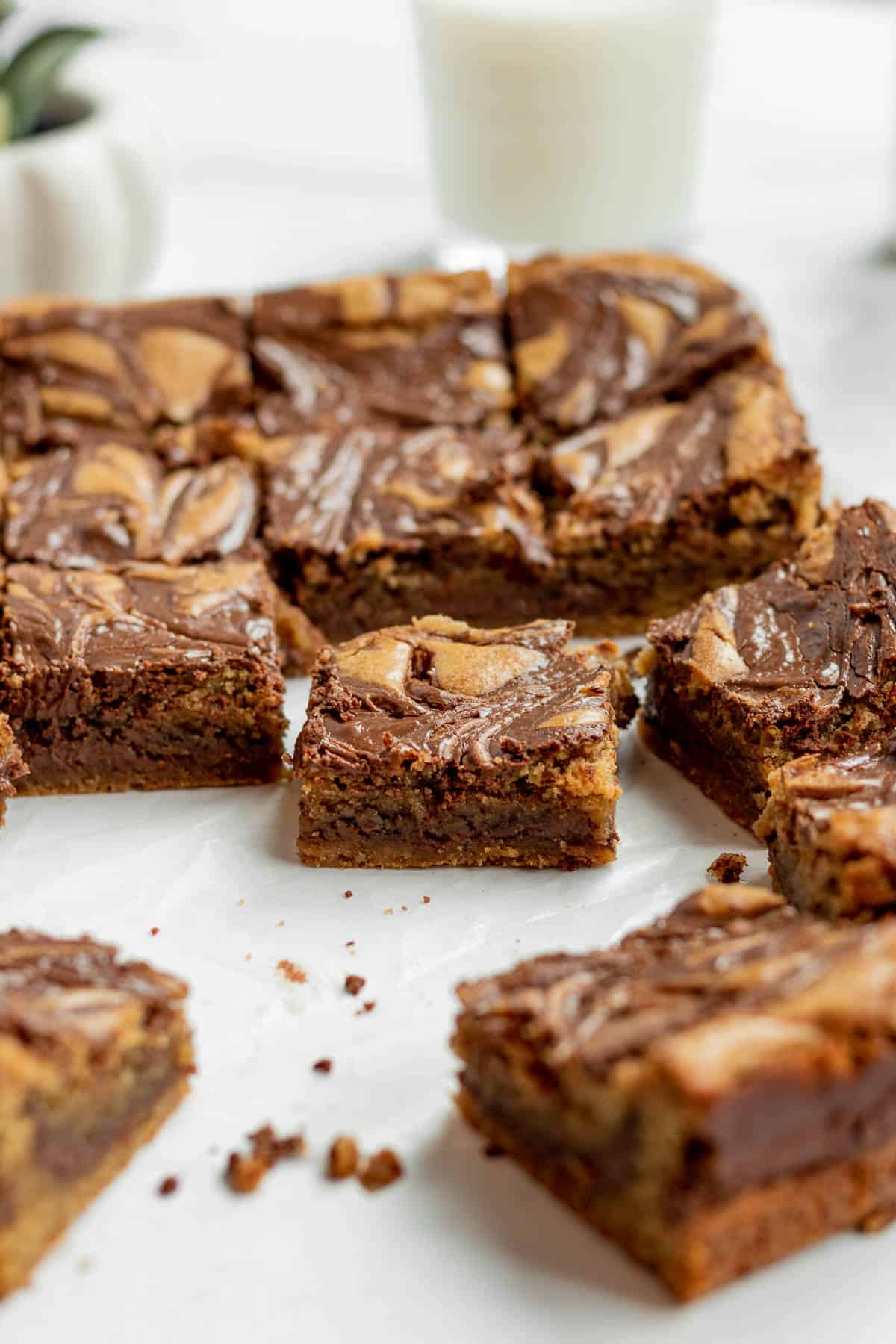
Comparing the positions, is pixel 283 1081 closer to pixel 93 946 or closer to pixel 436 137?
pixel 93 946

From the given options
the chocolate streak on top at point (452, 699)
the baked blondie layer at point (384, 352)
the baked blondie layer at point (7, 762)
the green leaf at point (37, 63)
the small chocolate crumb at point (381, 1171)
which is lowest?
the small chocolate crumb at point (381, 1171)

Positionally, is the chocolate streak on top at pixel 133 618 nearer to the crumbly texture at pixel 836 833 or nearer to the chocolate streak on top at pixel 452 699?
the chocolate streak on top at pixel 452 699

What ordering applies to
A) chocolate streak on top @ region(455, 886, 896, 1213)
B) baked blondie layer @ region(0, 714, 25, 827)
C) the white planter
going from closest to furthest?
chocolate streak on top @ region(455, 886, 896, 1213) < baked blondie layer @ region(0, 714, 25, 827) < the white planter

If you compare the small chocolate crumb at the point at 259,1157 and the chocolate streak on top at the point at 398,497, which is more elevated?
the chocolate streak on top at the point at 398,497

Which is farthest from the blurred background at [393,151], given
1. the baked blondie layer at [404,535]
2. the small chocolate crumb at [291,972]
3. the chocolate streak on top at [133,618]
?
the small chocolate crumb at [291,972]

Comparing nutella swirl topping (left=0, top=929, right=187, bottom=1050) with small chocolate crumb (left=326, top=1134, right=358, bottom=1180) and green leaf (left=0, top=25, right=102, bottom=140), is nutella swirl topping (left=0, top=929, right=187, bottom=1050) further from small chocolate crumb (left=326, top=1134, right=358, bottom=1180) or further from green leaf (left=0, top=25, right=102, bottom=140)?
green leaf (left=0, top=25, right=102, bottom=140)

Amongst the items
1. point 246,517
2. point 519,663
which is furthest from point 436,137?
point 519,663

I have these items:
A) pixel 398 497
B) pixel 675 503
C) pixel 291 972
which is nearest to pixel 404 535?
pixel 398 497

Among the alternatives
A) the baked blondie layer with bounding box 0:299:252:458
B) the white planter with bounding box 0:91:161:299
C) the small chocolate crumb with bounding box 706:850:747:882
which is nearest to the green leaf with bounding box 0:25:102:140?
the white planter with bounding box 0:91:161:299
